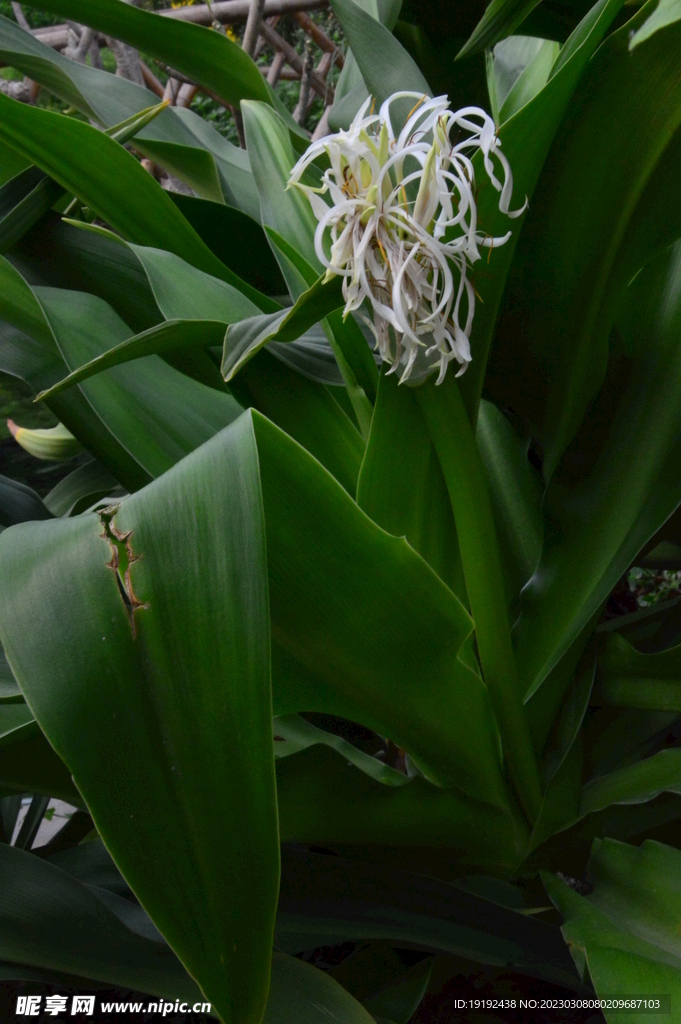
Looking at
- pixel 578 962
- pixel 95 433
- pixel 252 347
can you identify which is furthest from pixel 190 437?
pixel 578 962

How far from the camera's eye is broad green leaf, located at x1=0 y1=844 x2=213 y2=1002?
1.14ft

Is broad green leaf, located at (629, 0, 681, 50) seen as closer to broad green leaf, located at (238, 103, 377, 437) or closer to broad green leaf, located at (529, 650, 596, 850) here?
broad green leaf, located at (238, 103, 377, 437)

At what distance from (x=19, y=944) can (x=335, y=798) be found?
166mm

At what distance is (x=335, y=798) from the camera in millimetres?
362

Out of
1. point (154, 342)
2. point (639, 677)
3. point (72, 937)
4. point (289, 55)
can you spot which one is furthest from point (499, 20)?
point (289, 55)

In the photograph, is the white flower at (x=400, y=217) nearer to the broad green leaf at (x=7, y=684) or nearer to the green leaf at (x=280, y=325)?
the green leaf at (x=280, y=325)

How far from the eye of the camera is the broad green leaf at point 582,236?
27 cm

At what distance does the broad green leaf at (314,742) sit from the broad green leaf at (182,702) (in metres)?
0.20

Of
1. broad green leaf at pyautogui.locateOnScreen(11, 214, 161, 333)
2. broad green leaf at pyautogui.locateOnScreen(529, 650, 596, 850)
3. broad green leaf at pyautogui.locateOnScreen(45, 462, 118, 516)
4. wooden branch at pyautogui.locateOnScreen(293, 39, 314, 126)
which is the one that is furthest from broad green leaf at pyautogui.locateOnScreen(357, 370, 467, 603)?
wooden branch at pyautogui.locateOnScreen(293, 39, 314, 126)

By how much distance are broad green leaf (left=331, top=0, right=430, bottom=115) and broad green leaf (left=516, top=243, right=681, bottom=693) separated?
0.16 meters

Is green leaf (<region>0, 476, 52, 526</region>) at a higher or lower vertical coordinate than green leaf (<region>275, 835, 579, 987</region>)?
higher

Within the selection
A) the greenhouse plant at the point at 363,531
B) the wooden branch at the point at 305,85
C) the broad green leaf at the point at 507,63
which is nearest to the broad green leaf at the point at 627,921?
the greenhouse plant at the point at 363,531

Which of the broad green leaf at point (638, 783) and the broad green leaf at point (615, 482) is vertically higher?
the broad green leaf at point (615, 482)

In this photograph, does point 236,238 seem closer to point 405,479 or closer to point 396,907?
point 405,479
